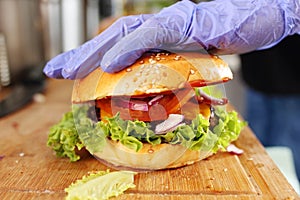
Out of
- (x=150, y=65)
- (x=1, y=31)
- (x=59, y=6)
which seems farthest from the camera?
(x=59, y=6)

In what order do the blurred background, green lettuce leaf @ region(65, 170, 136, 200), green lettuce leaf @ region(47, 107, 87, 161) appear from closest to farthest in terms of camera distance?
green lettuce leaf @ region(65, 170, 136, 200)
green lettuce leaf @ region(47, 107, 87, 161)
the blurred background

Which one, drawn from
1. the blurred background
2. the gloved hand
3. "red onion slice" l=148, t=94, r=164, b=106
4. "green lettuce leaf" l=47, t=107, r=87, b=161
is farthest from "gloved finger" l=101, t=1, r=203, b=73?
the blurred background

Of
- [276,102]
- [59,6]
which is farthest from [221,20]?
[59,6]

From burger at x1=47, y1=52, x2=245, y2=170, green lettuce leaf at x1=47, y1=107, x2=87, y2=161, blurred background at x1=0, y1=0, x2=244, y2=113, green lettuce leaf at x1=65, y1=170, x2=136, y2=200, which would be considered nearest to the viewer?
green lettuce leaf at x1=65, y1=170, x2=136, y2=200

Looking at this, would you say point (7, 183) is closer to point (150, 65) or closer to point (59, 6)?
point (150, 65)

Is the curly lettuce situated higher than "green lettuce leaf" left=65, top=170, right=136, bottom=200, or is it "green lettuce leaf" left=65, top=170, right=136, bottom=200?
the curly lettuce

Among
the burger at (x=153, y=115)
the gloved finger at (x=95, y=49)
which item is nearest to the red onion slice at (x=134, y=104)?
the burger at (x=153, y=115)

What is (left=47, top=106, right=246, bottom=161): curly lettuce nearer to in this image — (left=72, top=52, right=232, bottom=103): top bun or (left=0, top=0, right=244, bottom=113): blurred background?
(left=72, top=52, right=232, bottom=103): top bun

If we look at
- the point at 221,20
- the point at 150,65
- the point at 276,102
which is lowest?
the point at 276,102
